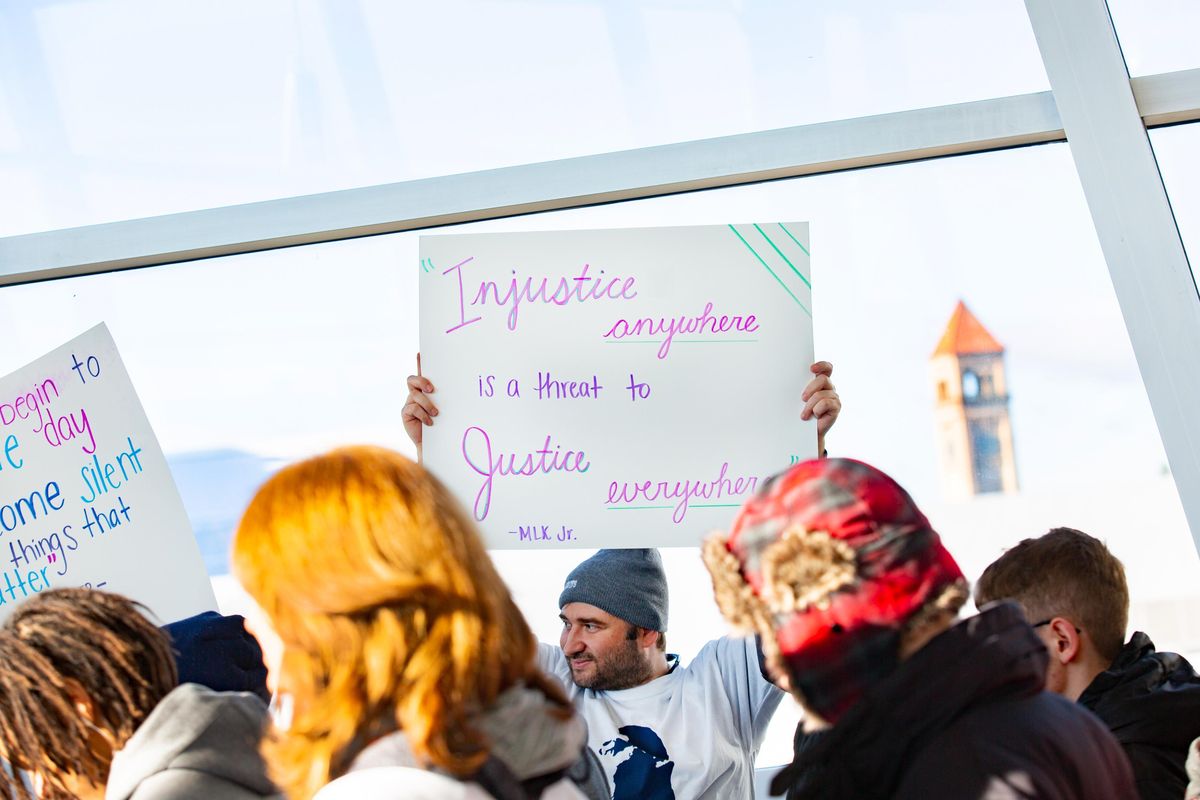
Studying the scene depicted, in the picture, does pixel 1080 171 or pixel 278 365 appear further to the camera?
pixel 278 365

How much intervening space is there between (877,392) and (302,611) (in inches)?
69.0

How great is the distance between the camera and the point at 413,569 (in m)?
0.96

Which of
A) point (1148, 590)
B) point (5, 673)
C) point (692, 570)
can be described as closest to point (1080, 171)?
point (1148, 590)

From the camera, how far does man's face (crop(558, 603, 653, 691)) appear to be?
233cm

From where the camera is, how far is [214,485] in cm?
280

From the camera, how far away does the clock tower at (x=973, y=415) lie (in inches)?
95.6

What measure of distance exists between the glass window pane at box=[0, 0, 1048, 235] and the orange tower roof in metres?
0.44

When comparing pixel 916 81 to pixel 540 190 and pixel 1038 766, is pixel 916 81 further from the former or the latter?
pixel 1038 766

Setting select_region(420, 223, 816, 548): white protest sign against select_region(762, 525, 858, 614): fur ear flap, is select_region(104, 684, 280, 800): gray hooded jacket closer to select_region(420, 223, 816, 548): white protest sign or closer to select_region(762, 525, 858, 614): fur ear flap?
select_region(762, 525, 858, 614): fur ear flap

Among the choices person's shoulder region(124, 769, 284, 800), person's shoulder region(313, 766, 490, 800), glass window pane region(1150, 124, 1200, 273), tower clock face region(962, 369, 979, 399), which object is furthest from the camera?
tower clock face region(962, 369, 979, 399)

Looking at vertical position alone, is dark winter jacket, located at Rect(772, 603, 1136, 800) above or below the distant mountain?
below

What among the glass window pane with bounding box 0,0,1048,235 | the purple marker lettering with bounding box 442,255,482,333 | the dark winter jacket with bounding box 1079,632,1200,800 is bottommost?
the dark winter jacket with bounding box 1079,632,1200,800

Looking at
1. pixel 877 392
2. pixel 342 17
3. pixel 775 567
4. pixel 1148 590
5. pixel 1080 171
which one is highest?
pixel 342 17

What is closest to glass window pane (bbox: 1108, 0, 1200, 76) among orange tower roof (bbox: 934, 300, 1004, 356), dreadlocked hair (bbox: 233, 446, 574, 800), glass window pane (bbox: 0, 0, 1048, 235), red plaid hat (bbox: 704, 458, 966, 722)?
glass window pane (bbox: 0, 0, 1048, 235)
